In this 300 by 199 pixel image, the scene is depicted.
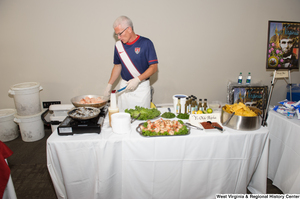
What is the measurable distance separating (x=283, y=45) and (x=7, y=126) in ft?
16.9

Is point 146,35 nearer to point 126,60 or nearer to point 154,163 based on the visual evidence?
point 126,60

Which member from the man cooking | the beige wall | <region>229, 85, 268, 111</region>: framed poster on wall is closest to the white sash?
the man cooking

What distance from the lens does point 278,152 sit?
201 cm

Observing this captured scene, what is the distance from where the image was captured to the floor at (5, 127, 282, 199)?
1978 mm

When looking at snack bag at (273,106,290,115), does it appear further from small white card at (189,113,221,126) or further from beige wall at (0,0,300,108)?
beige wall at (0,0,300,108)

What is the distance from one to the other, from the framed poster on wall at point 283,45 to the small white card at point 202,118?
2.54 m

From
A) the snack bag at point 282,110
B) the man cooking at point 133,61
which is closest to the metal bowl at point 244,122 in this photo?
the snack bag at point 282,110

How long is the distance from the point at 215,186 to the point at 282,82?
3.10 metres

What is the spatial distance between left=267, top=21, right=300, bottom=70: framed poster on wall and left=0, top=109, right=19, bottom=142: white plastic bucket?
4779mm

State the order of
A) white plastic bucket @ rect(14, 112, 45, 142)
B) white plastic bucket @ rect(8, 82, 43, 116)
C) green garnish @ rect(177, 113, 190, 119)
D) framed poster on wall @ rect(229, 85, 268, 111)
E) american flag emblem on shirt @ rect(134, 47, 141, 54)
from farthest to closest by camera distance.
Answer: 1. framed poster on wall @ rect(229, 85, 268, 111)
2. white plastic bucket @ rect(14, 112, 45, 142)
3. white plastic bucket @ rect(8, 82, 43, 116)
4. american flag emblem on shirt @ rect(134, 47, 141, 54)
5. green garnish @ rect(177, 113, 190, 119)

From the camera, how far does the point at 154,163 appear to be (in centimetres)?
160

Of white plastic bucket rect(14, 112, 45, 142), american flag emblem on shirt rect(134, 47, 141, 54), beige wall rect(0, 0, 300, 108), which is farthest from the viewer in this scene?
beige wall rect(0, 0, 300, 108)

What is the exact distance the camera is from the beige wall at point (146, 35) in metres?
3.10

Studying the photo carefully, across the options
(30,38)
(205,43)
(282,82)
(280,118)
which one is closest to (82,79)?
(30,38)
